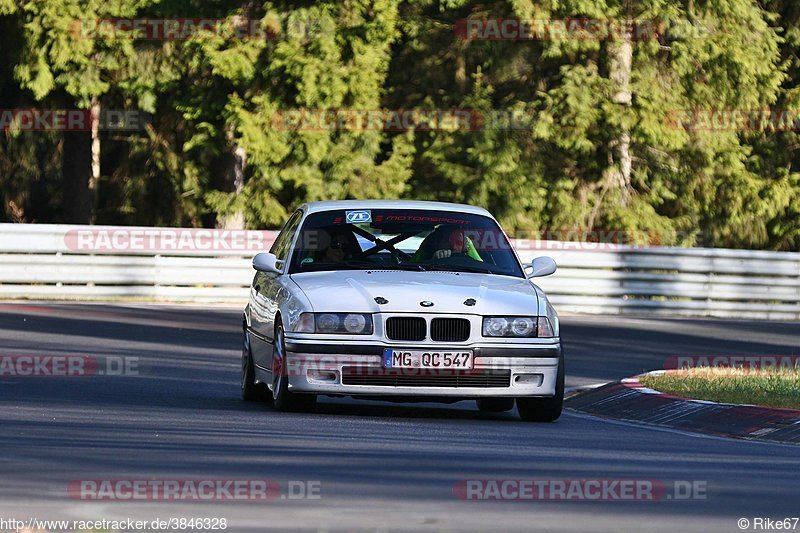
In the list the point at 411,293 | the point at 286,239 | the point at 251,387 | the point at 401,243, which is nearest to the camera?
the point at 411,293

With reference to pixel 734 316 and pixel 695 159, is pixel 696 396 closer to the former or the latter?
pixel 734 316

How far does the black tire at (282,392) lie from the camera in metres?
12.2

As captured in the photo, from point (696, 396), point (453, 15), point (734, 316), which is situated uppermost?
point (453, 15)

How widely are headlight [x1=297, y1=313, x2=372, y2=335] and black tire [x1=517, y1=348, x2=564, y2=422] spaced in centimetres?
127

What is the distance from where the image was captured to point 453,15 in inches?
1543

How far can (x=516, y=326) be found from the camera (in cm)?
1207

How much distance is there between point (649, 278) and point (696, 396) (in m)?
15.8

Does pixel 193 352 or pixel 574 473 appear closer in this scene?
pixel 574 473

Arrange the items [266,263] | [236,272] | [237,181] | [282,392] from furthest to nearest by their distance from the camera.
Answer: [237,181], [236,272], [266,263], [282,392]

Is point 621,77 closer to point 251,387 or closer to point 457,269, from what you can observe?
point 251,387

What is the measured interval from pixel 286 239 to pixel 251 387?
3.72 ft

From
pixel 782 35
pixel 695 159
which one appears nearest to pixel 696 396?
pixel 695 159

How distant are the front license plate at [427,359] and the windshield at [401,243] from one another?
104cm

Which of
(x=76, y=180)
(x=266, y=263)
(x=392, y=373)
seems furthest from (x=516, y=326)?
(x=76, y=180)
